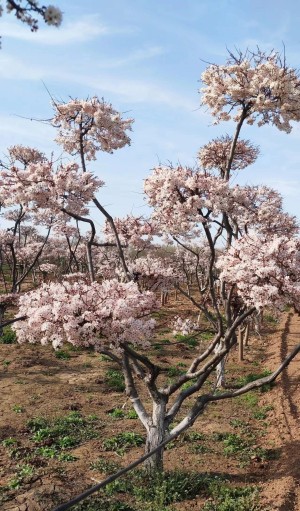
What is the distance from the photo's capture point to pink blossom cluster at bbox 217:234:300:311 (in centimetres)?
743

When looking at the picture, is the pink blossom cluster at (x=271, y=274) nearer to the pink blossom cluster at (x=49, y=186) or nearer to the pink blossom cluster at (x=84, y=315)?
the pink blossom cluster at (x=84, y=315)

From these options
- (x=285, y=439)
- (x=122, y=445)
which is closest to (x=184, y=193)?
(x=122, y=445)

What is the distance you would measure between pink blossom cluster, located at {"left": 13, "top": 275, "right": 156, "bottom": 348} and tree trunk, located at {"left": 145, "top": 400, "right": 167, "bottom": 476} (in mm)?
2356

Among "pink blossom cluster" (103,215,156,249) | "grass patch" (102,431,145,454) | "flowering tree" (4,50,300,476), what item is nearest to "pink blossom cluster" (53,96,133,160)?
"flowering tree" (4,50,300,476)

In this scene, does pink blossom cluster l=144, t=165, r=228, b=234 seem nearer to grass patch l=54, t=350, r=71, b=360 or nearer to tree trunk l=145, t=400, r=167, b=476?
tree trunk l=145, t=400, r=167, b=476

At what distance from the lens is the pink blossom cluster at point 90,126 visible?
10.9m

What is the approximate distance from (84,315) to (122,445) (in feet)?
18.5

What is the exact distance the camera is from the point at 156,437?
9.66 meters

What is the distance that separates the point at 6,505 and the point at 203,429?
6.52m

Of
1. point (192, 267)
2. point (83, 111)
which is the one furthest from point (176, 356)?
point (192, 267)

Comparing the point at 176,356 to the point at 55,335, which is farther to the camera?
the point at 176,356

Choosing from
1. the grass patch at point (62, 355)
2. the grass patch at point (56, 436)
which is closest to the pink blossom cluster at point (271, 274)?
the grass patch at point (56, 436)

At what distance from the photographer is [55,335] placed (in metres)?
7.63

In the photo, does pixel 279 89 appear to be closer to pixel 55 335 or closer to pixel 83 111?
pixel 83 111
